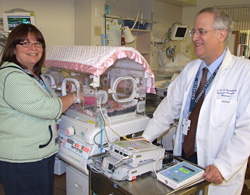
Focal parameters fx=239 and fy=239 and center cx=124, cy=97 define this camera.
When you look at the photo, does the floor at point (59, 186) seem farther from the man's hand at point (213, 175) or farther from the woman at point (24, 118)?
the man's hand at point (213, 175)

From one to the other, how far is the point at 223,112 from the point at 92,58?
32.3 inches

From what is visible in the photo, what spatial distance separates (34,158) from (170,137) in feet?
6.74

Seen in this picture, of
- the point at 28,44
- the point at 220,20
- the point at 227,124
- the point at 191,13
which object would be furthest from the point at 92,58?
the point at 191,13

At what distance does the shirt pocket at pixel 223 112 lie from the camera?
1.31 m

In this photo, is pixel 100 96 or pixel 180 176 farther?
pixel 100 96

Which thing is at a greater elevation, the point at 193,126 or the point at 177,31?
the point at 177,31

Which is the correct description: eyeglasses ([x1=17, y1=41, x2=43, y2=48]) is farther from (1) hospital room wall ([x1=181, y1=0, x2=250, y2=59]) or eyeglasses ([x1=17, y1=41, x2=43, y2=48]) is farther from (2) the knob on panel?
(1) hospital room wall ([x1=181, y1=0, x2=250, y2=59])

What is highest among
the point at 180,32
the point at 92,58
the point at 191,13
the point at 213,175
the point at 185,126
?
the point at 191,13

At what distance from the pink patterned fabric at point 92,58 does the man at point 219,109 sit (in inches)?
15.6

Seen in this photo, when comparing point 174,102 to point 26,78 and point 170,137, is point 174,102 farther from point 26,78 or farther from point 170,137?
point 170,137

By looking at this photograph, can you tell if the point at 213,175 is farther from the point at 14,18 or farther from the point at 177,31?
the point at 177,31

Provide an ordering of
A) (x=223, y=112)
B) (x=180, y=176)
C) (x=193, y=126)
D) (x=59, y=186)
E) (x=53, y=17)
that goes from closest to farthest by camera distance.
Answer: (x=180, y=176) < (x=223, y=112) < (x=193, y=126) < (x=59, y=186) < (x=53, y=17)

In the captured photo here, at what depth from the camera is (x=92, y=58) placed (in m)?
1.46

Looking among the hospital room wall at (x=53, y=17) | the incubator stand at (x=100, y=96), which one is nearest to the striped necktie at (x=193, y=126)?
the incubator stand at (x=100, y=96)
